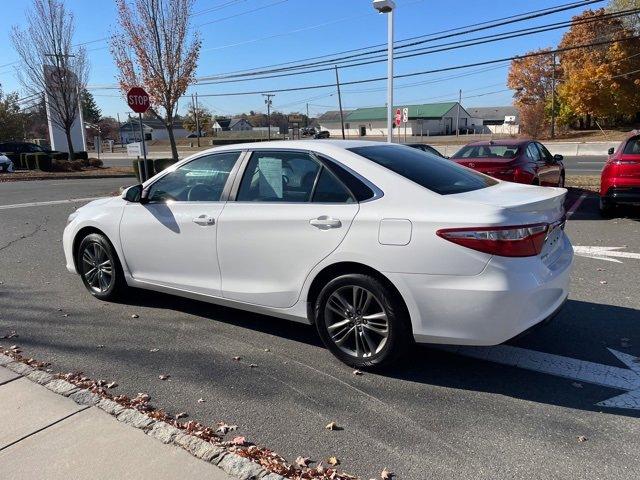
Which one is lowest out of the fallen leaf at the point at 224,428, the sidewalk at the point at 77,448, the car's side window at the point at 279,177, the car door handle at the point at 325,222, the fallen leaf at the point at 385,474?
the fallen leaf at the point at 385,474

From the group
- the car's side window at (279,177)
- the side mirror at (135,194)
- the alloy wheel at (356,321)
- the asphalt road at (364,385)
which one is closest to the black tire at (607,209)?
the asphalt road at (364,385)

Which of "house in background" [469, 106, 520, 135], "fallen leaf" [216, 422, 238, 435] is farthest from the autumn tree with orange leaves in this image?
"house in background" [469, 106, 520, 135]

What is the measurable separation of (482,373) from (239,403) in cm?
170

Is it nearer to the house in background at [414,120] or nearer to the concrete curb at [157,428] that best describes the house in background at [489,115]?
the house in background at [414,120]

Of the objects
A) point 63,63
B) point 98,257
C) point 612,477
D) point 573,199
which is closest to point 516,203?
point 612,477

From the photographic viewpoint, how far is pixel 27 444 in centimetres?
298

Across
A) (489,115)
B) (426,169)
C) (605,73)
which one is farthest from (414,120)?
(426,169)

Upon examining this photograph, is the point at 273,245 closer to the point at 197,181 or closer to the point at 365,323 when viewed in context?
the point at 365,323

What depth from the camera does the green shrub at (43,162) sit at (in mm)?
27562

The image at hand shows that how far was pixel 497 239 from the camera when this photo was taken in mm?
3252

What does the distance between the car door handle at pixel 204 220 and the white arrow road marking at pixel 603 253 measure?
4.99 meters

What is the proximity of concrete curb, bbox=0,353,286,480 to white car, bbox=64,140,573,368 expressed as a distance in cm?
129

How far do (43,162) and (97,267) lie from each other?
25.4 m

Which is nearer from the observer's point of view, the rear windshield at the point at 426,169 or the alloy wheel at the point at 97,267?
the rear windshield at the point at 426,169
